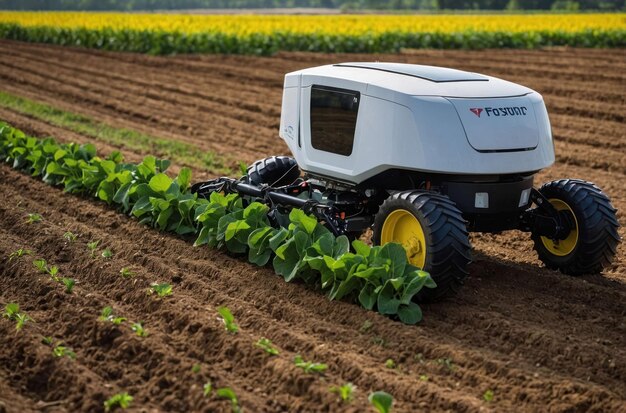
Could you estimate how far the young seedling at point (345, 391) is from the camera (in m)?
4.86

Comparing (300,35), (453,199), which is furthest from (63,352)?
(300,35)

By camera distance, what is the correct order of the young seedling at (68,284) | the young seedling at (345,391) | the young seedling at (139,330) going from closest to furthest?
the young seedling at (345,391), the young seedling at (139,330), the young seedling at (68,284)

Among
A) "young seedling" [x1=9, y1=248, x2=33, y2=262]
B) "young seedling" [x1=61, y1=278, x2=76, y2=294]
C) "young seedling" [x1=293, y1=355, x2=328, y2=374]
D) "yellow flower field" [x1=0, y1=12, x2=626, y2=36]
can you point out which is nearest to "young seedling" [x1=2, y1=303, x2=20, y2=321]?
"young seedling" [x1=61, y1=278, x2=76, y2=294]

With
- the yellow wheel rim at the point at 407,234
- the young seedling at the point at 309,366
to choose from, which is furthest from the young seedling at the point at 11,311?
the yellow wheel rim at the point at 407,234

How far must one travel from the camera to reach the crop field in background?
83.9 ft

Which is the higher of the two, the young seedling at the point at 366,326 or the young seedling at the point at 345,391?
the young seedling at the point at 345,391

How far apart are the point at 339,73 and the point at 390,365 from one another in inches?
108

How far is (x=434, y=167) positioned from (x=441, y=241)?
569 mm

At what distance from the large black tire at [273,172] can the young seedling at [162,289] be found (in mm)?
2137

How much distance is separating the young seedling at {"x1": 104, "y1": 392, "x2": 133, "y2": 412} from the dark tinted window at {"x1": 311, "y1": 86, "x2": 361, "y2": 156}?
2920 millimetres

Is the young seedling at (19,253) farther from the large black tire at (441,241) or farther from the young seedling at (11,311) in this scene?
the large black tire at (441,241)

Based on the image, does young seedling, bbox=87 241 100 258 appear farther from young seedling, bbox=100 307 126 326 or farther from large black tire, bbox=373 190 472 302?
large black tire, bbox=373 190 472 302

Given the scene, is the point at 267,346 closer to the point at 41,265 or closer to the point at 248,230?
the point at 248,230

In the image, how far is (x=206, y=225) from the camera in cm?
773
